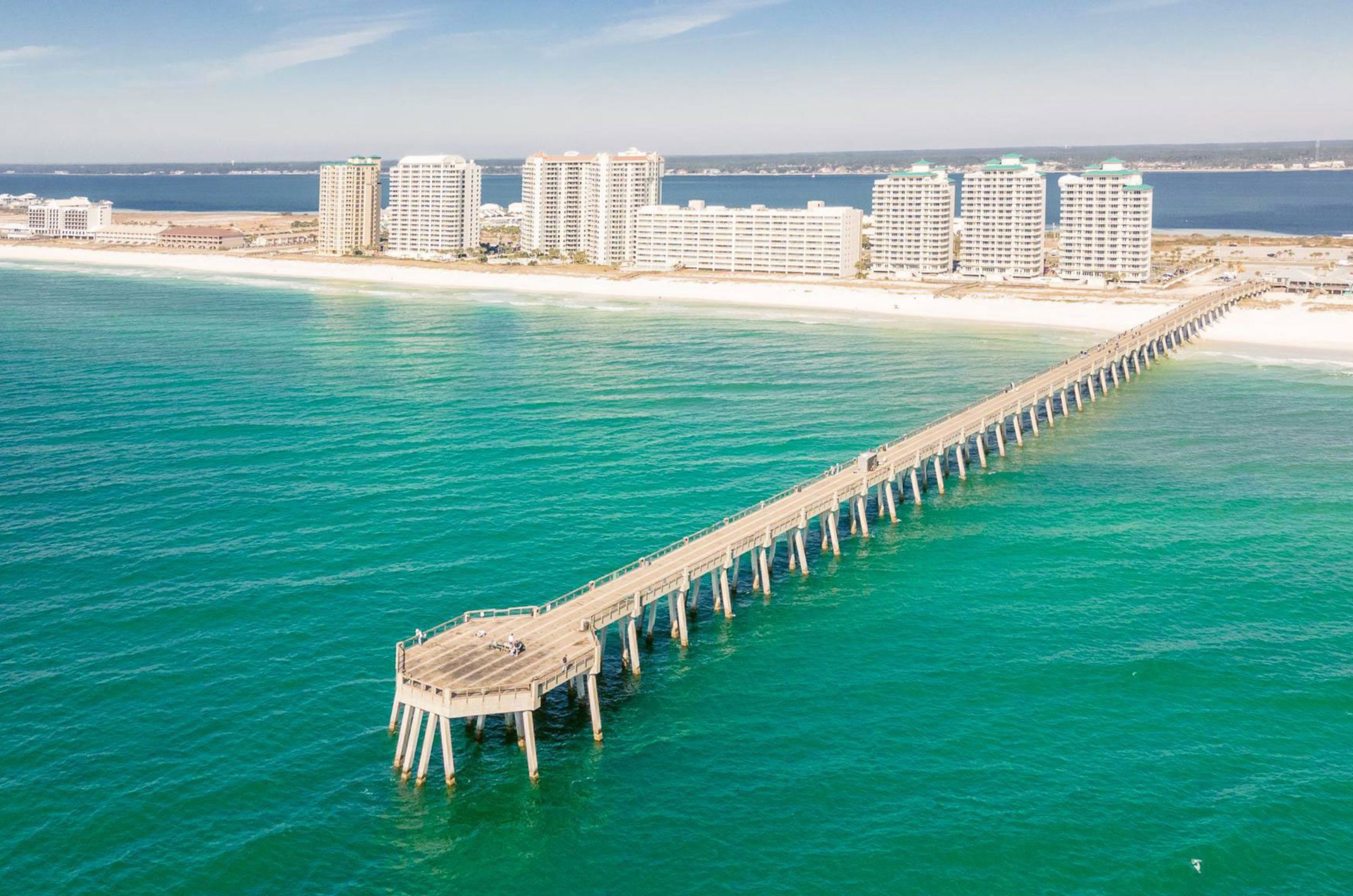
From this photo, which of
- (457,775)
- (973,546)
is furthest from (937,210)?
(457,775)

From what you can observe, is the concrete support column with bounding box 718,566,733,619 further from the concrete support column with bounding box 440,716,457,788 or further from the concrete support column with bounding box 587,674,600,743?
the concrete support column with bounding box 440,716,457,788

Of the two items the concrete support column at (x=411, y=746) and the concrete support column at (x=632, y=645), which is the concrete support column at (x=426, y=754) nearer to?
the concrete support column at (x=411, y=746)

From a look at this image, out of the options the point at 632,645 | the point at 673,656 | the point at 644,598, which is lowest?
the point at 673,656

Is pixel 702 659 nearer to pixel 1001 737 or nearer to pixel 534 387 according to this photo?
pixel 1001 737

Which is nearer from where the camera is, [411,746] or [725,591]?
[411,746]

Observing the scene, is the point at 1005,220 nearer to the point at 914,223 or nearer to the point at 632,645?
the point at 914,223

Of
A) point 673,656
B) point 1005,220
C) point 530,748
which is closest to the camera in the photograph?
point 530,748

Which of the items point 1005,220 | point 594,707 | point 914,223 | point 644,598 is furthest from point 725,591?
point 914,223
